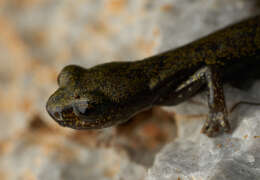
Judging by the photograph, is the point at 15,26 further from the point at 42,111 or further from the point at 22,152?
the point at 22,152

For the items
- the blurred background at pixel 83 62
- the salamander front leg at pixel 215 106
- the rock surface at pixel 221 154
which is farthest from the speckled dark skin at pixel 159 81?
the blurred background at pixel 83 62

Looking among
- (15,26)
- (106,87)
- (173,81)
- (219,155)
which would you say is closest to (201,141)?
(219,155)

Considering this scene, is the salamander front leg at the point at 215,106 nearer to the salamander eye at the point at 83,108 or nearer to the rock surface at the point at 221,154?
the rock surface at the point at 221,154

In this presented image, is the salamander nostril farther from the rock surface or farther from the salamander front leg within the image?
the salamander front leg

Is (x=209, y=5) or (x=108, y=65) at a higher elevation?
(x=209, y=5)

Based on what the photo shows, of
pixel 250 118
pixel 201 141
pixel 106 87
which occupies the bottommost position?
pixel 201 141

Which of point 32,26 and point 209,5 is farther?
point 32,26

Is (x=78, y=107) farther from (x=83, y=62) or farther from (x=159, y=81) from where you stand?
(x=83, y=62)
